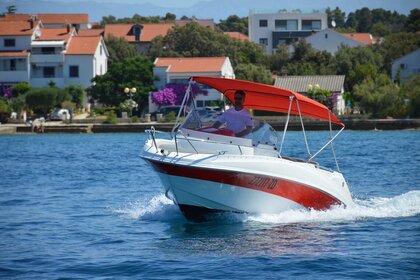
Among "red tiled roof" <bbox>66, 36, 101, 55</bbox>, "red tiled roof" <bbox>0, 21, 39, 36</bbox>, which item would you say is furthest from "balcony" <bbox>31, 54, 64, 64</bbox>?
"red tiled roof" <bbox>0, 21, 39, 36</bbox>

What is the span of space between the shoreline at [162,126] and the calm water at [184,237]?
114 ft

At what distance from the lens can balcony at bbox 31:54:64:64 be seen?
8438 cm

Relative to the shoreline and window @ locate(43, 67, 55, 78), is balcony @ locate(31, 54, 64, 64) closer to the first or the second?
window @ locate(43, 67, 55, 78)

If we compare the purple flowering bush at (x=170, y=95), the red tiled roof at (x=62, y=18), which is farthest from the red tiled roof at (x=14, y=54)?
the red tiled roof at (x=62, y=18)

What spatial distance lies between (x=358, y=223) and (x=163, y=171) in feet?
14.4

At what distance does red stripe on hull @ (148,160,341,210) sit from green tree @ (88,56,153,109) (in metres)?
56.4

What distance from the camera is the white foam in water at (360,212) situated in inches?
770

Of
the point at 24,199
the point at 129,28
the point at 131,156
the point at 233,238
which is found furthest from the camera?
the point at 129,28

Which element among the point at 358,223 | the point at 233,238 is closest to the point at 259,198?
A: the point at 233,238

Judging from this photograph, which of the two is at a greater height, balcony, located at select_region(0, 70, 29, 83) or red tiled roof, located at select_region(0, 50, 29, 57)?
red tiled roof, located at select_region(0, 50, 29, 57)

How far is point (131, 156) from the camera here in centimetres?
4384

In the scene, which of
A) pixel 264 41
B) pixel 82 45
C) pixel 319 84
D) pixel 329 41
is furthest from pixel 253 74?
pixel 264 41

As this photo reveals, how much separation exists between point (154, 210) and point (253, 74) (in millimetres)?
60570

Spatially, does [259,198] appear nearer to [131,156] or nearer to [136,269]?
[136,269]
